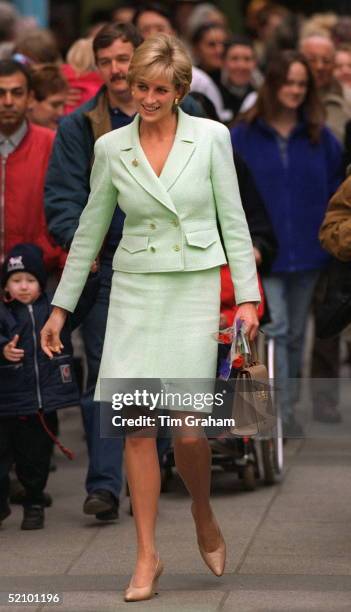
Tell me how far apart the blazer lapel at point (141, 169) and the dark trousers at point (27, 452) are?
68.3 inches

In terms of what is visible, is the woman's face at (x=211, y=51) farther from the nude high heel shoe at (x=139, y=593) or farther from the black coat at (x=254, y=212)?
the nude high heel shoe at (x=139, y=593)

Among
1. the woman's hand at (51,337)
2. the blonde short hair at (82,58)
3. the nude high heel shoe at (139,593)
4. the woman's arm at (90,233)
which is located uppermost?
the blonde short hair at (82,58)

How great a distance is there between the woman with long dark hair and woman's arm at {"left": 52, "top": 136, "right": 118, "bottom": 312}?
3475 mm

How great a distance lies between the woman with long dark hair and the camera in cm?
1024

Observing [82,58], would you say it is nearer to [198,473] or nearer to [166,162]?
[166,162]

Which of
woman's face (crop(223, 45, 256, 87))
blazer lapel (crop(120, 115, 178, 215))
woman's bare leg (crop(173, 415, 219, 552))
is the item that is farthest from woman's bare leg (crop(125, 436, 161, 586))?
woman's face (crop(223, 45, 256, 87))

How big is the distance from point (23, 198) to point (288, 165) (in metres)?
2.02

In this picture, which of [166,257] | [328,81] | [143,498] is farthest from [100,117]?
[328,81]

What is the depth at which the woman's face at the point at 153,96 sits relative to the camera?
21.6 ft

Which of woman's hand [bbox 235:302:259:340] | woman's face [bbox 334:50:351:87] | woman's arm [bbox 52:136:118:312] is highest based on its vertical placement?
woman's face [bbox 334:50:351:87]

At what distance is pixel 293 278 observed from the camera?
1047 cm

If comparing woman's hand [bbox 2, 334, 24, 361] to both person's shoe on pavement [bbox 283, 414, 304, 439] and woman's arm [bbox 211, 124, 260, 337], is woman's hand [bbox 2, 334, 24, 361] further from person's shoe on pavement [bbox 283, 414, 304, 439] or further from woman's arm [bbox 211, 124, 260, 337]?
person's shoe on pavement [bbox 283, 414, 304, 439]

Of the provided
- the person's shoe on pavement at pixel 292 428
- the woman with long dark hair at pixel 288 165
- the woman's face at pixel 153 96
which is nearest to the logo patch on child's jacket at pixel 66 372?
the woman's face at pixel 153 96

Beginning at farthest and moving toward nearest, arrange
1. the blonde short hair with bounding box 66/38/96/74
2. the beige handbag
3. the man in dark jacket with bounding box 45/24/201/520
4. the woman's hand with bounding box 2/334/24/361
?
1. the blonde short hair with bounding box 66/38/96/74
2. the man in dark jacket with bounding box 45/24/201/520
3. the woman's hand with bounding box 2/334/24/361
4. the beige handbag
